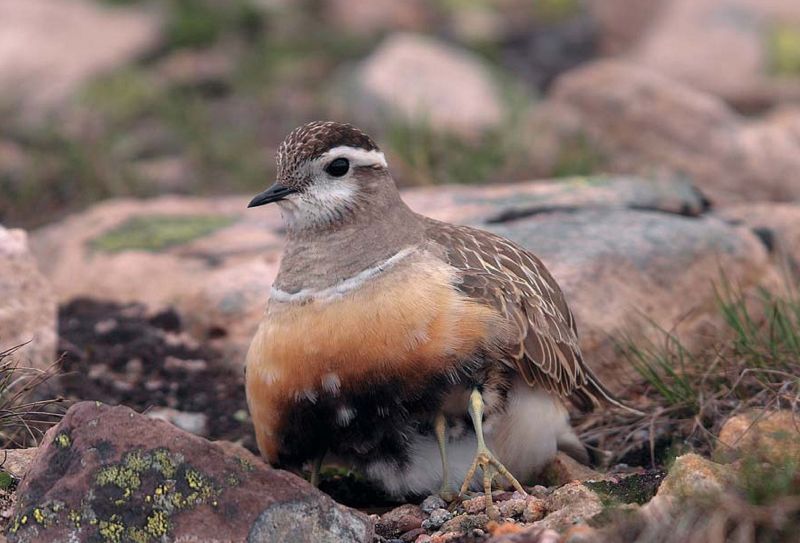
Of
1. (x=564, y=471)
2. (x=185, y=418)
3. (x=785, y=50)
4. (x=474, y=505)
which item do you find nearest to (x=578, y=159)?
(x=185, y=418)

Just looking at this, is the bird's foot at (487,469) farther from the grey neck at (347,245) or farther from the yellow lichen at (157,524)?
the yellow lichen at (157,524)

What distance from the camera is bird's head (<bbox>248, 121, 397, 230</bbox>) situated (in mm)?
5512

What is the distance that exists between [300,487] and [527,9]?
12904 mm

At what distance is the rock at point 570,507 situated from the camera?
4.30 m

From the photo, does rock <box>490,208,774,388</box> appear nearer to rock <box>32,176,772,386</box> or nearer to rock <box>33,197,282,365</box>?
rock <box>32,176,772,386</box>

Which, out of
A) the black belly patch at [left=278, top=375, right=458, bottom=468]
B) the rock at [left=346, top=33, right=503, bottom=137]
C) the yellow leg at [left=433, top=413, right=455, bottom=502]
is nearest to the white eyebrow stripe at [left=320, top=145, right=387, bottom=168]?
the black belly patch at [left=278, top=375, right=458, bottom=468]

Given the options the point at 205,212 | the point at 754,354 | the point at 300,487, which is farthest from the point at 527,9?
the point at 300,487

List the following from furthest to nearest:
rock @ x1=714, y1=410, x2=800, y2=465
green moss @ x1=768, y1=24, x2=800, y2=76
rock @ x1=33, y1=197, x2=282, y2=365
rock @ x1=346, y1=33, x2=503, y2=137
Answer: green moss @ x1=768, y1=24, x2=800, y2=76 < rock @ x1=346, y1=33, x2=503, y2=137 < rock @ x1=33, y1=197, x2=282, y2=365 < rock @ x1=714, y1=410, x2=800, y2=465

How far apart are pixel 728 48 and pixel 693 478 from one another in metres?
10.3

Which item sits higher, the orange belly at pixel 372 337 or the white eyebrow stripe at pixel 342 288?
the white eyebrow stripe at pixel 342 288

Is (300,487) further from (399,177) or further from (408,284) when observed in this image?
(399,177)

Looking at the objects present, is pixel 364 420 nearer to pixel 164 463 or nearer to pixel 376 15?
pixel 164 463

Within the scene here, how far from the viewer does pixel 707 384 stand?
19.5 ft

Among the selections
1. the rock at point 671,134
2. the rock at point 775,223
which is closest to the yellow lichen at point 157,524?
the rock at point 775,223
